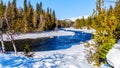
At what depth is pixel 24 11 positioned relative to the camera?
117375 millimetres

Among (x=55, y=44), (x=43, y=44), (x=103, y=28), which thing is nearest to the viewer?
(x=103, y=28)

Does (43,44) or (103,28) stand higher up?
(103,28)

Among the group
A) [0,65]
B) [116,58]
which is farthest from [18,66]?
[116,58]

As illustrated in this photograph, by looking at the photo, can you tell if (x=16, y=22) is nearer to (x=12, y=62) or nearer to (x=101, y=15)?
(x=101, y=15)

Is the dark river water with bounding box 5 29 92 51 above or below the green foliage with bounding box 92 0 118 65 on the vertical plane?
below

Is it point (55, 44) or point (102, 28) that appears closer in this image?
point (102, 28)

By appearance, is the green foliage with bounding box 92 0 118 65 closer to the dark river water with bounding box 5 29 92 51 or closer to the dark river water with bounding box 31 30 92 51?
the dark river water with bounding box 5 29 92 51

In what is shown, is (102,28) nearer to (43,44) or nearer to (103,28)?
(103,28)

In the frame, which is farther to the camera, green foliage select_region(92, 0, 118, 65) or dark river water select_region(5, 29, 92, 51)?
dark river water select_region(5, 29, 92, 51)

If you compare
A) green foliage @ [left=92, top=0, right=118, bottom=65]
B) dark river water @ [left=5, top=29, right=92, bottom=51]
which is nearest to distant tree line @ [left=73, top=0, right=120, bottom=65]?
green foliage @ [left=92, top=0, right=118, bottom=65]

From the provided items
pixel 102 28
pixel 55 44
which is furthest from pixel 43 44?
pixel 102 28

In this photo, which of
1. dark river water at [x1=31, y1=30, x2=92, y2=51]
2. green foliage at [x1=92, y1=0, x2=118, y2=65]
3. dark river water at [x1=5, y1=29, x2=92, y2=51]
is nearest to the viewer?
green foliage at [x1=92, y1=0, x2=118, y2=65]

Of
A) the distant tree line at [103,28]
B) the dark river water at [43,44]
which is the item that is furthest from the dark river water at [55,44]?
the distant tree line at [103,28]

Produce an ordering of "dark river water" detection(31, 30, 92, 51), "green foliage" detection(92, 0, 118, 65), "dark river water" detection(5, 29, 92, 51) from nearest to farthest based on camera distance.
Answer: "green foliage" detection(92, 0, 118, 65)
"dark river water" detection(5, 29, 92, 51)
"dark river water" detection(31, 30, 92, 51)
